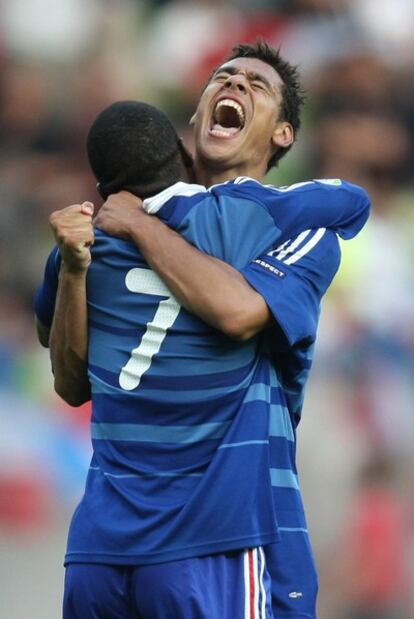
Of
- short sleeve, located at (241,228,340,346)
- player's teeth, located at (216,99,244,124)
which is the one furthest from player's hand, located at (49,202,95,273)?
player's teeth, located at (216,99,244,124)

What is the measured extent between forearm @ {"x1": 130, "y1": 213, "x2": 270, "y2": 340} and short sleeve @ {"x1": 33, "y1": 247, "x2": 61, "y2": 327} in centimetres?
33

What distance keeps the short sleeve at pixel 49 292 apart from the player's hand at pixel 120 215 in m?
0.18

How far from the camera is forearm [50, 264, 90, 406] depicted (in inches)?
118

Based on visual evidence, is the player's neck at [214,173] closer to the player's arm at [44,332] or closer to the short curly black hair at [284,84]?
the short curly black hair at [284,84]

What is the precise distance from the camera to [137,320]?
9.72ft

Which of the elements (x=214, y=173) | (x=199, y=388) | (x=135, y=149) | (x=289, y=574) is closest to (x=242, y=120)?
(x=214, y=173)

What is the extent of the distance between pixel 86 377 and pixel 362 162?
4.17 meters

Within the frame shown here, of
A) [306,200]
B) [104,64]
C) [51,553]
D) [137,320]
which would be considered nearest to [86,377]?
[137,320]

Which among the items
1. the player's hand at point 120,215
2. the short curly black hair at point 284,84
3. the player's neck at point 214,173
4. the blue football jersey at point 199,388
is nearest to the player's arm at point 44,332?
the blue football jersey at point 199,388

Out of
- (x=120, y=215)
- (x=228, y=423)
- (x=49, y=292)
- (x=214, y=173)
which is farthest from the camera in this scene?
(x=214, y=173)

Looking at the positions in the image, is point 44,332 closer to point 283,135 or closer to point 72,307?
point 72,307

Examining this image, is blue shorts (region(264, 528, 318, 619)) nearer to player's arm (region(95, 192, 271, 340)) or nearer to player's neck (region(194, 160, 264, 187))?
player's arm (region(95, 192, 271, 340))

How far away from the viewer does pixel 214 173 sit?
354 centimetres

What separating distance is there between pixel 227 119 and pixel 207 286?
36.4 inches
